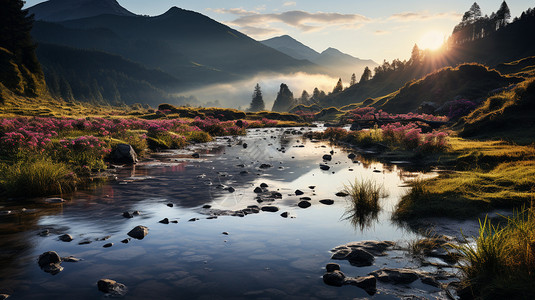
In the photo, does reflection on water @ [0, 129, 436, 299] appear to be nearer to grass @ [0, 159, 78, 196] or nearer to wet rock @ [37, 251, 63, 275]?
wet rock @ [37, 251, 63, 275]

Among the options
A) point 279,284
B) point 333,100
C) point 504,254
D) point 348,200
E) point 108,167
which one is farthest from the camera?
point 333,100

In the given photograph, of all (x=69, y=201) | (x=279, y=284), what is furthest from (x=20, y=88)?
(x=279, y=284)

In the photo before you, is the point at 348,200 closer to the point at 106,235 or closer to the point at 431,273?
the point at 431,273

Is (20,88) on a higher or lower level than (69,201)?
higher

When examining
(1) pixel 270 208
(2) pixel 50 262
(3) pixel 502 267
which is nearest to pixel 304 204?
(1) pixel 270 208

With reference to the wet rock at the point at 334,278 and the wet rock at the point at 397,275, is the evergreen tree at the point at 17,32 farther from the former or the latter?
the wet rock at the point at 397,275

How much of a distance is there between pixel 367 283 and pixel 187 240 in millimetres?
4213

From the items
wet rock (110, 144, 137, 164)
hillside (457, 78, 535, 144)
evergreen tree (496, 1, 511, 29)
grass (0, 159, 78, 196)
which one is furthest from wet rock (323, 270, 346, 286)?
evergreen tree (496, 1, 511, 29)

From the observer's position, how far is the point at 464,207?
9094 mm

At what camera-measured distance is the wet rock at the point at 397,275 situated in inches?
225

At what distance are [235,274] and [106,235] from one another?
151 inches

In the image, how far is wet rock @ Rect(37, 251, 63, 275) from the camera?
610 cm

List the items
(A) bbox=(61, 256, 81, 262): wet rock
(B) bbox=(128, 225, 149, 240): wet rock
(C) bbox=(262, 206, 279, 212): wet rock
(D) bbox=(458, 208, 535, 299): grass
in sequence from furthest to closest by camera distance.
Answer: (C) bbox=(262, 206, 279, 212): wet rock < (B) bbox=(128, 225, 149, 240): wet rock < (A) bbox=(61, 256, 81, 262): wet rock < (D) bbox=(458, 208, 535, 299): grass

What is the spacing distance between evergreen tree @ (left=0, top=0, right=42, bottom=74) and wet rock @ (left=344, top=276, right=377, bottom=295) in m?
81.7
